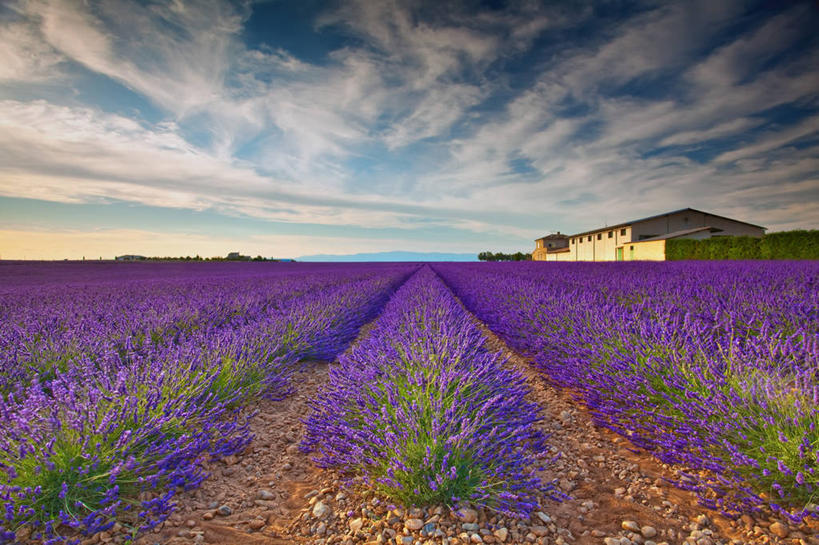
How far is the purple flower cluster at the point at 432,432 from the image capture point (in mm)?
1552

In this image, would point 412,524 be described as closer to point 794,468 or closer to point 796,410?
point 794,468

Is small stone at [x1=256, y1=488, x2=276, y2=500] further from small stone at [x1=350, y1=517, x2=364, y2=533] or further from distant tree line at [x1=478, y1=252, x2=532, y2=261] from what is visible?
distant tree line at [x1=478, y1=252, x2=532, y2=261]

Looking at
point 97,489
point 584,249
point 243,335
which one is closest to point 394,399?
point 97,489

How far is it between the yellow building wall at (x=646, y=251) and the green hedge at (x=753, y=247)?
123 centimetres

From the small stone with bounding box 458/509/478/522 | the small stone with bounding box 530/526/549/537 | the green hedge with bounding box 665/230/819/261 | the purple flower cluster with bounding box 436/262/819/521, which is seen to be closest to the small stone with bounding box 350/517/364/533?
the small stone with bounding box 458/509/478/522

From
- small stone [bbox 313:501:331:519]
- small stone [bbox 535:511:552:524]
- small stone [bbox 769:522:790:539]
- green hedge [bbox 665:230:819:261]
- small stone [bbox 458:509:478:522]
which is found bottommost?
small stone [bbox 313:501:331:519]

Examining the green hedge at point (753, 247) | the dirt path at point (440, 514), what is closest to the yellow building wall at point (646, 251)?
the green hedge at point (753, 247)

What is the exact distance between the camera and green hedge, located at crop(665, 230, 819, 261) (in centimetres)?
1809

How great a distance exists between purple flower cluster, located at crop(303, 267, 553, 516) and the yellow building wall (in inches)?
1167

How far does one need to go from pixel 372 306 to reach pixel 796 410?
6750 millimetres

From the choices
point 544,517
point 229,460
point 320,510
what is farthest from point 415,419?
point 229,460

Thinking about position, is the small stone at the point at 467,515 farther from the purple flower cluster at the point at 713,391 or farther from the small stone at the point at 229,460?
the small stone at the point at 229,460

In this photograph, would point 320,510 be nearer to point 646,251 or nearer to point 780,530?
point 780,530

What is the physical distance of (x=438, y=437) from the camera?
1608 millimetres
